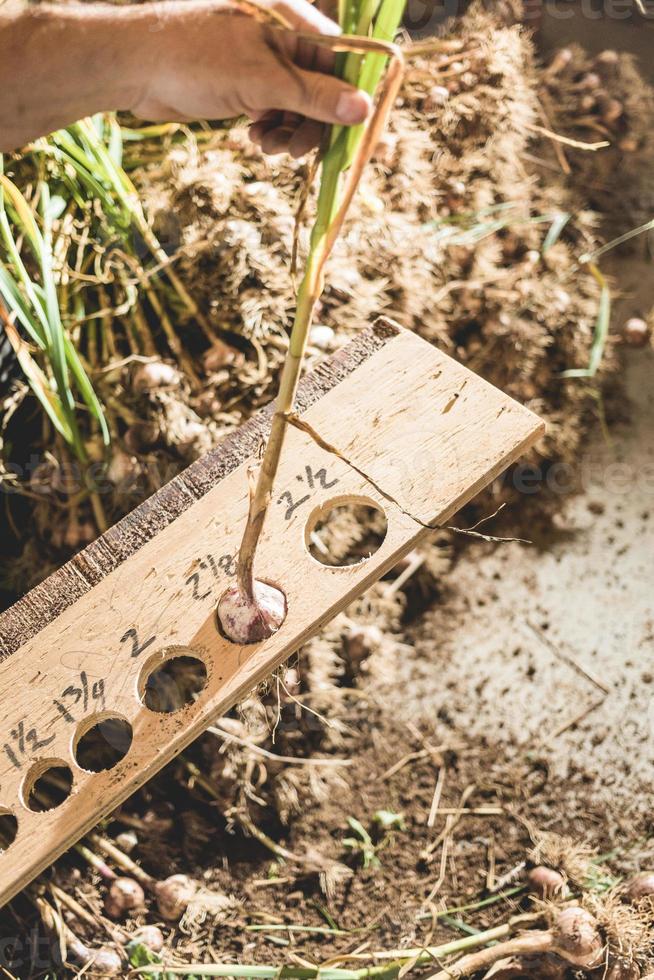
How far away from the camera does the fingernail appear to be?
2.32 ft

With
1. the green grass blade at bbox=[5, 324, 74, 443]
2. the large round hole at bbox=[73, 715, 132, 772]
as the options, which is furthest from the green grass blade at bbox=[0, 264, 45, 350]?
the large round hole at bbox=[73, 715, 132, 772]

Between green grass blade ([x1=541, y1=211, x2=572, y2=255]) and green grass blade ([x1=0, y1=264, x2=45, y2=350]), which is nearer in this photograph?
green grass blade ([x1=0, y1=264, x2=45, y2=350])

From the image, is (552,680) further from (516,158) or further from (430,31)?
(430,31)

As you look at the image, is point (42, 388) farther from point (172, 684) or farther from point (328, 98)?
point (328, 98)

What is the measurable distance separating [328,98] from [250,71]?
14cm

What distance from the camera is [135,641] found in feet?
3.01

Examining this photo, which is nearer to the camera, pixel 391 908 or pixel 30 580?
pixel 391 908

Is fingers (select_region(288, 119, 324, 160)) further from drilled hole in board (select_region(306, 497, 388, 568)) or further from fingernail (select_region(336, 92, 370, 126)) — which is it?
drilled hole in board (select_region(306, 497, 388, 568))

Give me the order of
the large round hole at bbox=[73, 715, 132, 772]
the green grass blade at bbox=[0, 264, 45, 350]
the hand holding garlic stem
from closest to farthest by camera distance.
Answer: the hand holding garlic stem → the green grass blade at bbox=[0, 264, 45, 350] → the large round hole at bbox=[73, 715, 132, 772]

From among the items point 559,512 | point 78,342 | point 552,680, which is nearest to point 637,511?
point 559,512

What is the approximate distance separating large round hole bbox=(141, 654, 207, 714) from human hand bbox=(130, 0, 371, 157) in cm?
75

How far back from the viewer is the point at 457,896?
1240 millimetres

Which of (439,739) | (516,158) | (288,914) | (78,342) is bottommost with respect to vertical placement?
(288,914)

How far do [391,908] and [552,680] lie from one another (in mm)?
458
